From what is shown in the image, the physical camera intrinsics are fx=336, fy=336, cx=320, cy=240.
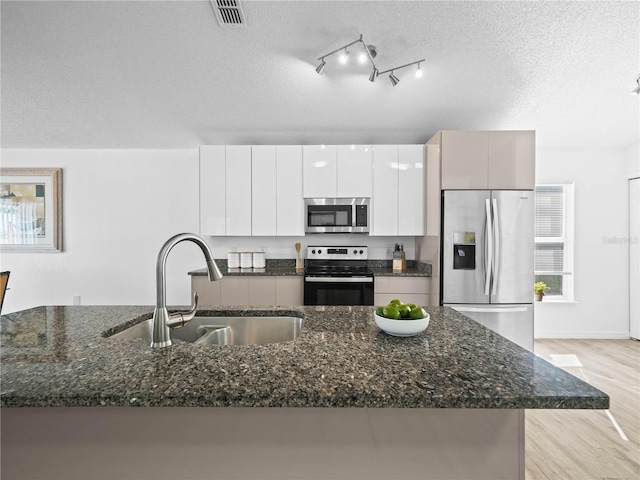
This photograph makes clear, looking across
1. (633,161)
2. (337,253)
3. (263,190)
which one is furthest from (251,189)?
A: (633,161)

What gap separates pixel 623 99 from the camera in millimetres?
3316

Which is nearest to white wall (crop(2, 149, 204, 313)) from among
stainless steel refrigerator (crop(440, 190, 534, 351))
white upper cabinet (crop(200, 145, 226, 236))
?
white upper cabinet (crop(200, 145, 226, 236))

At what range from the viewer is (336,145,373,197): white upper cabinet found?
11.7 feet

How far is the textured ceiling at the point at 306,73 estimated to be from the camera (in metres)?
2.40

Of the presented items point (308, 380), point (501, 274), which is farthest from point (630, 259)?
point (308, 380)

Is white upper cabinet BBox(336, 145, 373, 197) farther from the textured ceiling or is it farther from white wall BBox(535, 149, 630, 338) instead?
white wall BBox(535, 149, 630, 338)

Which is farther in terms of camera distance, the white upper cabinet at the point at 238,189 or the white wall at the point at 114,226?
the white wall at the point at 114,226

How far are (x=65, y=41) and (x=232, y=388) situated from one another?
3213 mm

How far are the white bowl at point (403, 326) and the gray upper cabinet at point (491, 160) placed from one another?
87.5 inches

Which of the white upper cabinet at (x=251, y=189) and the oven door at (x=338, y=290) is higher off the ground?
the white upper cabinet at (x=251, y=189)

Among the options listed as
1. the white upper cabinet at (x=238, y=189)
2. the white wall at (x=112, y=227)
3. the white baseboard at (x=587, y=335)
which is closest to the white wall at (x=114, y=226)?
the white wall at (x=112, y=227)

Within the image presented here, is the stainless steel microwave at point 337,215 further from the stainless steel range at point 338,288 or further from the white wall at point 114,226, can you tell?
the white wall at point 114,226

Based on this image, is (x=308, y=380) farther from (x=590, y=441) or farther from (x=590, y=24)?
(x=590, y=24)

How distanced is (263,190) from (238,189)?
270 mm
